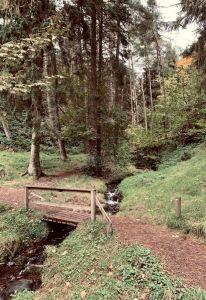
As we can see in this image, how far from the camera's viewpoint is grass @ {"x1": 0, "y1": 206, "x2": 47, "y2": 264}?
424 inches

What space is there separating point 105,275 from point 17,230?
4.77 m

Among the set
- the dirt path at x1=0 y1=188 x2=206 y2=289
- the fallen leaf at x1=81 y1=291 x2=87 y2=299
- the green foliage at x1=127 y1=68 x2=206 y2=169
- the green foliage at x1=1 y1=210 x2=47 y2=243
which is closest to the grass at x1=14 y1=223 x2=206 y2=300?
the fallen leaf at x1=81 y1=291 x2=87 y2=299

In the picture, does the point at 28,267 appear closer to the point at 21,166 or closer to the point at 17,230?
the point at 17,230

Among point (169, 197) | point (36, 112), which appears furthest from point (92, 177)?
point (169, 197)

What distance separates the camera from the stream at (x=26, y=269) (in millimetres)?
8773

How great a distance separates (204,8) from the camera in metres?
16.0

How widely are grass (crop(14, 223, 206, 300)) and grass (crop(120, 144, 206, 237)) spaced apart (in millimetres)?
2874

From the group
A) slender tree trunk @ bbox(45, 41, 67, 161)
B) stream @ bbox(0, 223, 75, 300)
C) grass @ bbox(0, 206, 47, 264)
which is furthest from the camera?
slender tree trunk @ bbox(45, 41, 67, 161)

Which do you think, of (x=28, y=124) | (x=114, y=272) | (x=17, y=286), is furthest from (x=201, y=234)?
(x=28, y=124)

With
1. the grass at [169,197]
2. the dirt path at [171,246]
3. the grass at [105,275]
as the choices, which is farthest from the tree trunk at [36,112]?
the grass at [105,275]

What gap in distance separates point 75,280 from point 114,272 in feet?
3.30

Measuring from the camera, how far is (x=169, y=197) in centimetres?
1461

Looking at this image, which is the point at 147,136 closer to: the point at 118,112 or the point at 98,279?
the point at 118,112

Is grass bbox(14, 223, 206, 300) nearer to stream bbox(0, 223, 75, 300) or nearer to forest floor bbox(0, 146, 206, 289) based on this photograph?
stream bbox(0, 223, 75, 300)
